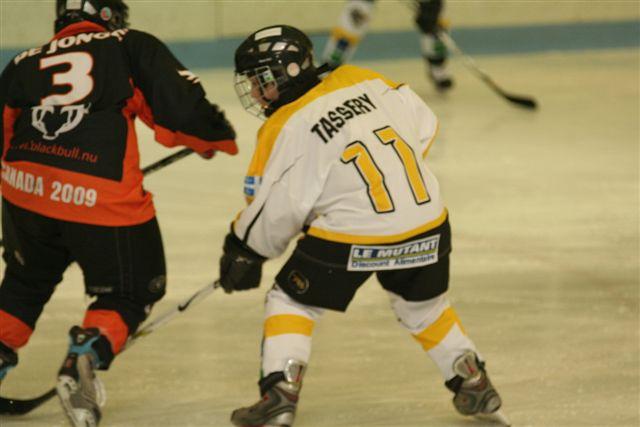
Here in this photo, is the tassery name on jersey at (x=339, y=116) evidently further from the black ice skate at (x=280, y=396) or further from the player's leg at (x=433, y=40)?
the player's leg at (x=433, y=40)

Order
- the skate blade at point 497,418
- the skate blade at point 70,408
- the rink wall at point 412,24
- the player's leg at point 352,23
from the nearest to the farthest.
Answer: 1. the skate blade at point 70,408
2. the skate blade at point 497,418
3. the player's leg at point 352,23
4. the rink wall at point 412,24

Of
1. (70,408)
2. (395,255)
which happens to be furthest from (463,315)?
(70,408)

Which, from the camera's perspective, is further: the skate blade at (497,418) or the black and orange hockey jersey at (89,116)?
the skate blade at (497,418)

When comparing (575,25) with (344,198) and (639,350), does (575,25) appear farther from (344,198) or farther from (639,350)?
(344,198)

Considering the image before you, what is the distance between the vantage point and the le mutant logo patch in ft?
7.25

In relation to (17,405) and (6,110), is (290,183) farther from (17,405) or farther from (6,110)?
(17,405)

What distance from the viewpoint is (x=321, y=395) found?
2574 mm

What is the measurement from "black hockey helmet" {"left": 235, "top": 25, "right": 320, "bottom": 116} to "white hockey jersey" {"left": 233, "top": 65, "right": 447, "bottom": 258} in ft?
0.10

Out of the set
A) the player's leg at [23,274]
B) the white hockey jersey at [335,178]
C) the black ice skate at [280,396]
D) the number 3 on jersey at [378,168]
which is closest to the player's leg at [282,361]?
the black ice skate at [280,396]

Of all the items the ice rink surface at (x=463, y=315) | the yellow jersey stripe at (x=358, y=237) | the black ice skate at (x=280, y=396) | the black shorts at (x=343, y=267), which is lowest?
the ice rink surface at (x=463, y=315)

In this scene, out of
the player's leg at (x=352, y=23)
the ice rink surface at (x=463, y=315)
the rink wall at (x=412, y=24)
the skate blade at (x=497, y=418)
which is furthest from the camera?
the rink wall at (x=412, y=24)

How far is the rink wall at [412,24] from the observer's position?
6434 mm

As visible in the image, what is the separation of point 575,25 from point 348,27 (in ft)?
7.40

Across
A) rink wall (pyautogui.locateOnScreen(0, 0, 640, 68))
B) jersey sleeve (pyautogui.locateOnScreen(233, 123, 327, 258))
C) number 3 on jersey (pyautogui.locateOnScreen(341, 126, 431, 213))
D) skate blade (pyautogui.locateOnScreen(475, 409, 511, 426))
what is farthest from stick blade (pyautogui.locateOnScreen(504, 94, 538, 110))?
jersey sleeve (pyautogui.locateOnScreen(233, 123, 327, 258))
